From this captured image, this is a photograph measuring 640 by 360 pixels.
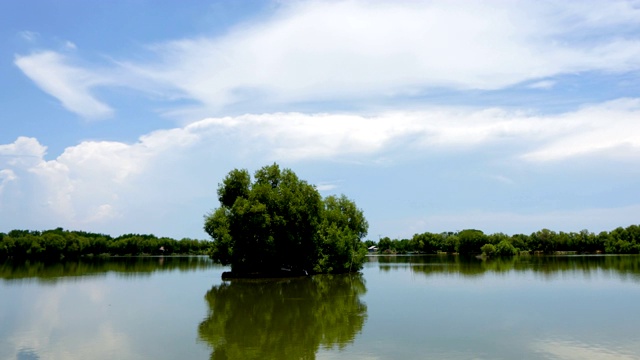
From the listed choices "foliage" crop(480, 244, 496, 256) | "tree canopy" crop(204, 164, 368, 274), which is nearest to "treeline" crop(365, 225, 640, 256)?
"foliage" crop(480, 244, 496, 256)

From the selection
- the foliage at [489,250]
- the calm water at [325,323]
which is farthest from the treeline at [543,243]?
the calm water at [325,323]

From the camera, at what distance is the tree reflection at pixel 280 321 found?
19.6m

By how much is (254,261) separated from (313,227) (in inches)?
342

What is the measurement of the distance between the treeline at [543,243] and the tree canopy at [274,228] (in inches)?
3352

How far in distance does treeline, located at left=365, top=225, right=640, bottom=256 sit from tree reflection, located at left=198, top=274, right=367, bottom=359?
10956 cm

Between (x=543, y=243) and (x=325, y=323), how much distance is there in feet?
495

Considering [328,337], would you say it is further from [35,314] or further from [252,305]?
[35,314]

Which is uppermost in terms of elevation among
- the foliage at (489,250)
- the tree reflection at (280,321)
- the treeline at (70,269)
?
the foliage at (489,250)

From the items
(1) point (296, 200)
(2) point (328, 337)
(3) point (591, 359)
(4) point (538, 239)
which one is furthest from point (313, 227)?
(4) point (538, 239)

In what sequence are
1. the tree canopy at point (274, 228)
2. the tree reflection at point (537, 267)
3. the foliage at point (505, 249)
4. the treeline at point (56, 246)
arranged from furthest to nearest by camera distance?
the foliage at point (505, 249) < the treeline at point (56, 246) < the tree reflection at point (537, 267) < the tree canopy at point (274, 228)

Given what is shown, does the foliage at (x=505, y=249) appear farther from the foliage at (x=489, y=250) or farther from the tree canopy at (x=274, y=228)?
the tree canopy at (x=274, y=228)

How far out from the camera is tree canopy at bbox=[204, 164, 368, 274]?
55438 millimetres

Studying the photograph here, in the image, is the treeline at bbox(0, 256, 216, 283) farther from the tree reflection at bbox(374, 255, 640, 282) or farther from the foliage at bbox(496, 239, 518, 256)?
the foliage at bbox(496, 239, 518, 256)

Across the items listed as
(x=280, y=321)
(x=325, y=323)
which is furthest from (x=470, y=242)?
(x=280, y=321)
